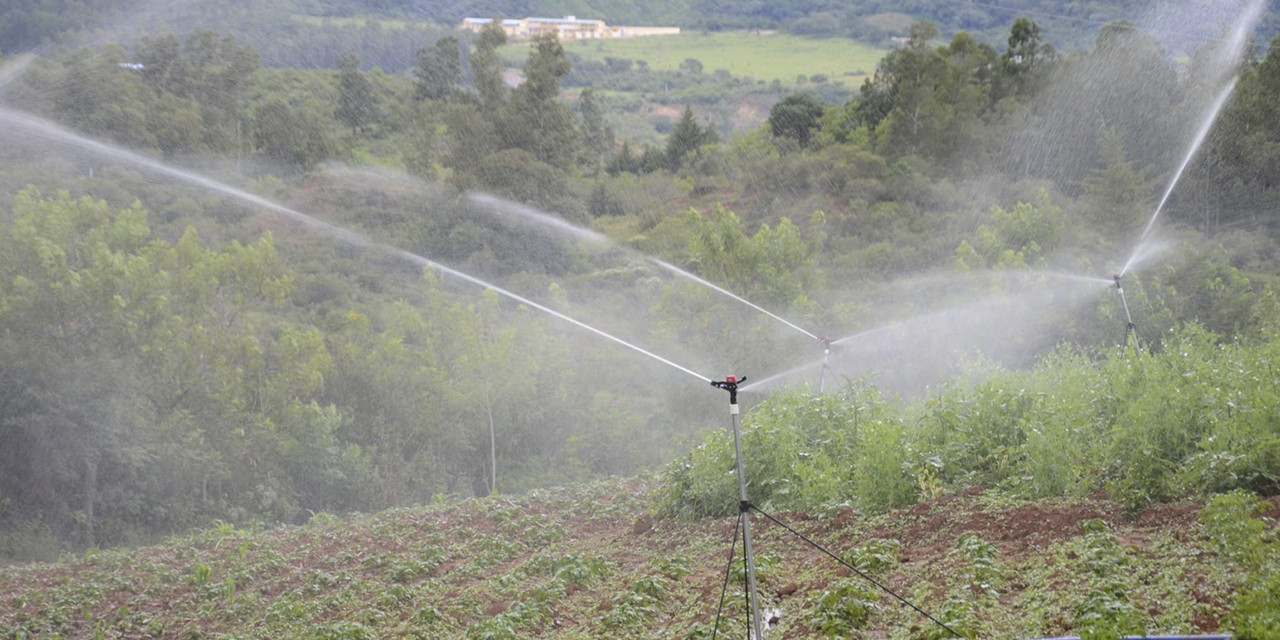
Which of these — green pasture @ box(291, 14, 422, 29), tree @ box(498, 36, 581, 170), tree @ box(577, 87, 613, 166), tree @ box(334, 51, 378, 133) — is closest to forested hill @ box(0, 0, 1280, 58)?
green pasture @ box(291, 14, 422, 29)

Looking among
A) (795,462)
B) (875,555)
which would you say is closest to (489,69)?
(795,462)

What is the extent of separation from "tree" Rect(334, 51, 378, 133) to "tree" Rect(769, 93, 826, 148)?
17.4 meters

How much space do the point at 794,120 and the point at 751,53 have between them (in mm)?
29232

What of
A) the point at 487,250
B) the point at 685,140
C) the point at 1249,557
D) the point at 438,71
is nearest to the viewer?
the point at 1249,557

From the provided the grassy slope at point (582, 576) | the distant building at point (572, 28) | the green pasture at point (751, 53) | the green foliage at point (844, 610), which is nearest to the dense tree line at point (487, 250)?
the grassy slope at point (582, 576)

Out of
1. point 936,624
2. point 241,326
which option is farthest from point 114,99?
point 936,624

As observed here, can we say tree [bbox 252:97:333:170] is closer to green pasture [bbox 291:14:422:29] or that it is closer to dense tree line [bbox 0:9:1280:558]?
dense tree line [bbox 0:9:1280:558]

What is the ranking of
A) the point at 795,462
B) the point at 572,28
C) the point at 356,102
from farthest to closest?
the point at 572,28
the point at 356,102
the point at 795,462

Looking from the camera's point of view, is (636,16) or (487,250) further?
(636,16)

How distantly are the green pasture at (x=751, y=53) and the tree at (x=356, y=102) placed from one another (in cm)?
1723

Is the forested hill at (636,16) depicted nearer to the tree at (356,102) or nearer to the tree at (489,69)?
the tree at (356,102)

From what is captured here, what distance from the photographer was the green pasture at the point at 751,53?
2616 inches

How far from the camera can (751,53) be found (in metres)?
72.1

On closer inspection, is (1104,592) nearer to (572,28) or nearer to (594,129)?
(594,129)
